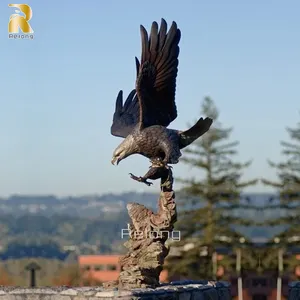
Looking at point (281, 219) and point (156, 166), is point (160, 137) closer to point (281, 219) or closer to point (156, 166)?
point (156, 166)

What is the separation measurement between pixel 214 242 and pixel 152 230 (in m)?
13.4

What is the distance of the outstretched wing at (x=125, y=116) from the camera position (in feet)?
43.3

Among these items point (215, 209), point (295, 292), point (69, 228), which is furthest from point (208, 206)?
point (69, 228)

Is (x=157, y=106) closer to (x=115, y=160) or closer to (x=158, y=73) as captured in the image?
(x=158, y=73)

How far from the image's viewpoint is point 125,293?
10953 mm

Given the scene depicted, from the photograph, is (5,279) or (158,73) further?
(5,279)

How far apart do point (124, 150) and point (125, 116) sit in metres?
0.98

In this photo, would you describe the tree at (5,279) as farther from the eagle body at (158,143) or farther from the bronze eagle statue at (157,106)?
the eagle body at (158,143)

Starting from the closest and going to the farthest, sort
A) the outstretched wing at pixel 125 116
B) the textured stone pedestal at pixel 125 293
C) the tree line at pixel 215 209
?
the textured stone pedestal at pixel 125 293, the outstretched wing at pixel 125 116, the tree line at pixel 215 209

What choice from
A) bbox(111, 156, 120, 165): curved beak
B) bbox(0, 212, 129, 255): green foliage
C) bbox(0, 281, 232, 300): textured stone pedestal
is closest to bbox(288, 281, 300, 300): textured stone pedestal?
bbox(0, 281, 232, 300): textured stone pedestal

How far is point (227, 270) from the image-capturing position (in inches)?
955

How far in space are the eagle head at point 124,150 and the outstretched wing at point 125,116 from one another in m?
0.41

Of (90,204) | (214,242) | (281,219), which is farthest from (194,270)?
(90,204)
